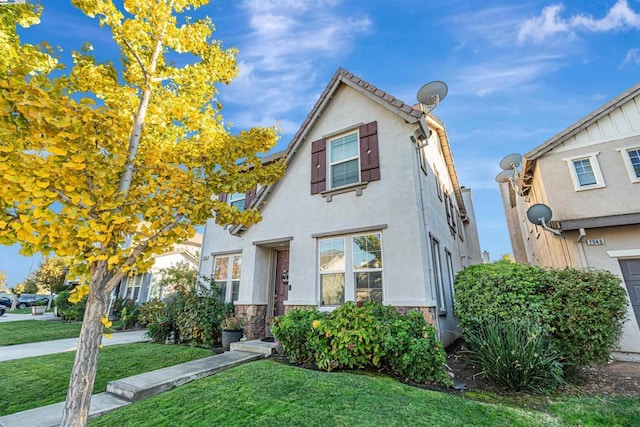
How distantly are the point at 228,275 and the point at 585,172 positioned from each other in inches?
486

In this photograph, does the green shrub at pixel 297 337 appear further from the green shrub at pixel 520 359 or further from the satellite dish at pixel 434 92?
the satellite dish at pixel 434 92

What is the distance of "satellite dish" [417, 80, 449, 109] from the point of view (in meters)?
8.11

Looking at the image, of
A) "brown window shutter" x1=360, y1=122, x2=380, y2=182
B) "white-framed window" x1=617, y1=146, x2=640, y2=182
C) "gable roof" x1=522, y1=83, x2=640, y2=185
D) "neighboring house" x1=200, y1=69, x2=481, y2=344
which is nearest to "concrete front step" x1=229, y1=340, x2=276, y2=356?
"neighboring house" x1=200, y1=69, x2=481, y2=344

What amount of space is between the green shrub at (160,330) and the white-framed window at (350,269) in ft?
17.4

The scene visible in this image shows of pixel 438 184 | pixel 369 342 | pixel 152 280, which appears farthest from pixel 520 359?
pixel 152 280

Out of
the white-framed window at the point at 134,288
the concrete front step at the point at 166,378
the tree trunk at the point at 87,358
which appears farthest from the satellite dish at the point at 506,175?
the white-framed window at the point at 134,288

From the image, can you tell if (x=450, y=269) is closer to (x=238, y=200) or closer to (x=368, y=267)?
(x=368, y=267)

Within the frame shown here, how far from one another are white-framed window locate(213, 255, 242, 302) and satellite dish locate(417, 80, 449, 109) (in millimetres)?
8037

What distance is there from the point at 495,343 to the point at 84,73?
739cm

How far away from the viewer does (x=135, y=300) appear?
15930 mm

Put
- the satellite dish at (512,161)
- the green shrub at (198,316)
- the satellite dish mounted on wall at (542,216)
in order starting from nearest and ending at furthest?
the green shrub at (198,316) → the satellite dish mounted on wall at (542,216) → the satellite dish at (512,161)

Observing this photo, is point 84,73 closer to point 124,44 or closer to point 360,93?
point 124,44

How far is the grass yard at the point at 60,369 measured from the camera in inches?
175

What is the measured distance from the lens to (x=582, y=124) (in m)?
8.98
